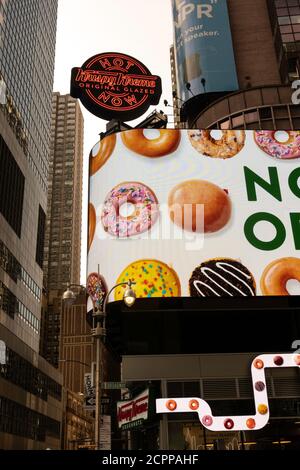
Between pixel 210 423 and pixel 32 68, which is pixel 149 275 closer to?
pixel 210 423

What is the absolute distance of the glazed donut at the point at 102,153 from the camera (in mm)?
29423

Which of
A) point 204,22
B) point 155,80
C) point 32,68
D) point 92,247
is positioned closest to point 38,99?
point 32,68

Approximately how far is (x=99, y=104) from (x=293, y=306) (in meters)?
18.2

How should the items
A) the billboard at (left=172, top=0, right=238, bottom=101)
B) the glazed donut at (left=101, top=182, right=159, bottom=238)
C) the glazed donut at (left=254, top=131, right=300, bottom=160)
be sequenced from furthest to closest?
the billboard at (left=172, top=0, right=238, bottom=101) → the glazed donut at (left=254, top=131, right=300, bottom=160) → the glazed donut at (left=101, top=182, right=159, bottom=238)

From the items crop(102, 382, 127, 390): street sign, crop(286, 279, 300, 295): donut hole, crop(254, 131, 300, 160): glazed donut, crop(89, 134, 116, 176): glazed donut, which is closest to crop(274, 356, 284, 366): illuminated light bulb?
crop(102, 382, 127, 390): street sign

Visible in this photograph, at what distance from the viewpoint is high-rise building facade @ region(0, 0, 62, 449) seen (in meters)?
69.6

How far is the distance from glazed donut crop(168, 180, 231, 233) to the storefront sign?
930 centimetres

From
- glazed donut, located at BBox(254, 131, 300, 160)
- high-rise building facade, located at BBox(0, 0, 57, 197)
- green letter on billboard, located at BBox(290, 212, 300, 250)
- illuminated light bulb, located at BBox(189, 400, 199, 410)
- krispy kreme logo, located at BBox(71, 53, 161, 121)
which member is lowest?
illuminated light bulb, located at BBox(189, 400, 199, 410)

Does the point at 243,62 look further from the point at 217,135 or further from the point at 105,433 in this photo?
the point at 105,433

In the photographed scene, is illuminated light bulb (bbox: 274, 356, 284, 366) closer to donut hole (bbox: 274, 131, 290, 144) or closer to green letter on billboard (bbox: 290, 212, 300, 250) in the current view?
green letter on billboard (bbox: 290, 212, 300, 250)

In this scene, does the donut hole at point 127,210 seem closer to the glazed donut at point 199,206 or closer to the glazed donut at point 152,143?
the glazed donut at point 199,206

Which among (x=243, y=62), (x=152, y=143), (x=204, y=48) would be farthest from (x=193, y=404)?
(x=204, y=48)
